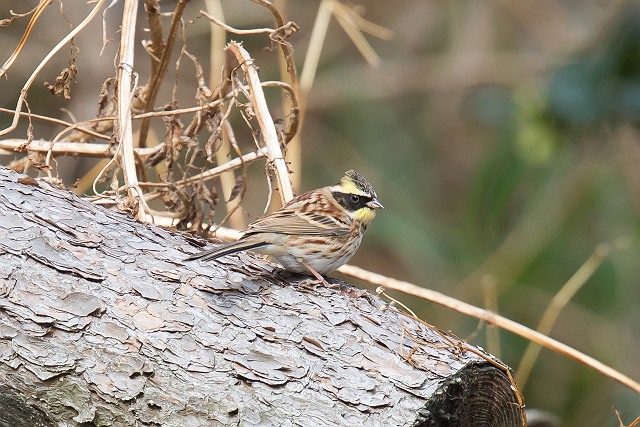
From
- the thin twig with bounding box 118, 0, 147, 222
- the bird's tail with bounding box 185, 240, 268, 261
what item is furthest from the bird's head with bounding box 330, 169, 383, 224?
the thin twig with bounding box 118, 0, 147, 222

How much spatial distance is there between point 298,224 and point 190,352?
1.03 meters

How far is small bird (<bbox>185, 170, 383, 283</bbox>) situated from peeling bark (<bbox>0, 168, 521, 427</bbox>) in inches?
13.5

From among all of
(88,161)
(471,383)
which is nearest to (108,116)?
(471,383)

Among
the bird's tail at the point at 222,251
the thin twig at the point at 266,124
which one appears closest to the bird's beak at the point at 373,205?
the thin twig at the point at 266,124

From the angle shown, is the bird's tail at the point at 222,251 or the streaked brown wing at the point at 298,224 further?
the streaked brown wing at the point at 298,224

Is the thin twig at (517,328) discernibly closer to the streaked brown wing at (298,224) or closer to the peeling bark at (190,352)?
the streaked brown wing at (298,224)

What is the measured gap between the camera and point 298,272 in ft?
11.7

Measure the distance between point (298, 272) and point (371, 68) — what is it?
21.9ft

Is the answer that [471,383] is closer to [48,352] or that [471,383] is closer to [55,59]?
[48,352]

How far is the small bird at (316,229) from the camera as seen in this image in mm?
3582

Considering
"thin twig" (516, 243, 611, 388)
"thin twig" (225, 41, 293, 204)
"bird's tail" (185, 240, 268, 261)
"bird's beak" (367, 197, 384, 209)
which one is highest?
"thin twig" (225, 41, 293, 204)

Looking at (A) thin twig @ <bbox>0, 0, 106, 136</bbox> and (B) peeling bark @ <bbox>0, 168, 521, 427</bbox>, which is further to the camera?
(A) thin twig @ <bbox>0, 0, 106, 136</bbox>

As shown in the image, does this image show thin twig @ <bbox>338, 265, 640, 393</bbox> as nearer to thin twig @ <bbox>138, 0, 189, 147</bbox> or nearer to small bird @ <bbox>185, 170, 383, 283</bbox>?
small bird @ <bbox>185, 170, 383, 283</bbox>

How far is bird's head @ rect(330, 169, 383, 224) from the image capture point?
402 cm
